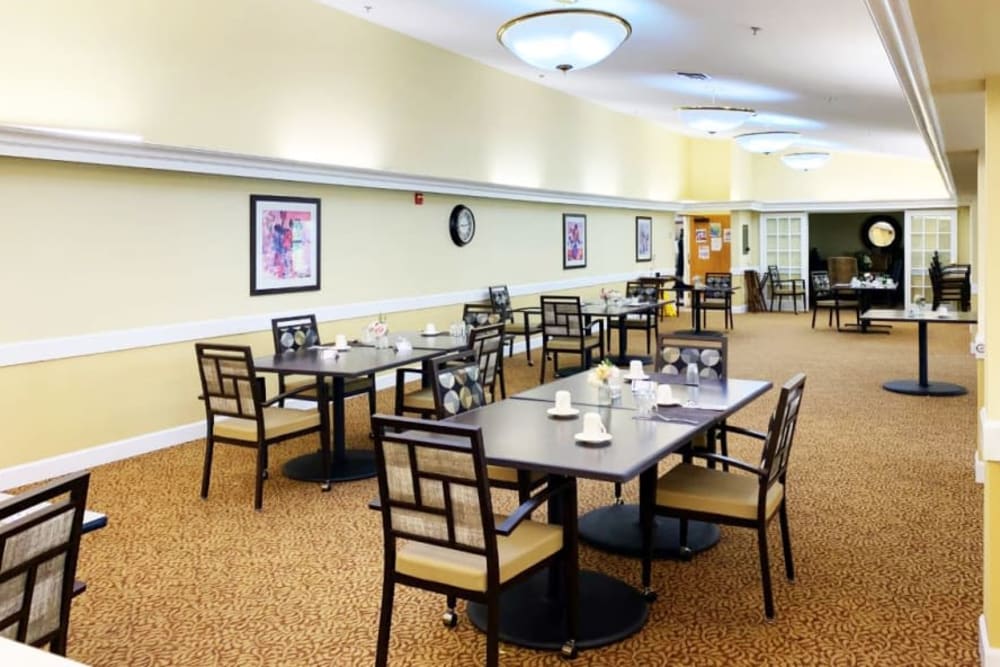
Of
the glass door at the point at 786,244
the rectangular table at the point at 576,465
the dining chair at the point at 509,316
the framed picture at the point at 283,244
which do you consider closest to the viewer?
the rectangular table at the point at 576,465

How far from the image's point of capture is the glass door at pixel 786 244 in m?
16.9

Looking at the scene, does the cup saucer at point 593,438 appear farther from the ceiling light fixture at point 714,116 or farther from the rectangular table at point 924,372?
the ceiling light fixture at point 714,116

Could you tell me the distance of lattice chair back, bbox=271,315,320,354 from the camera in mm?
5840

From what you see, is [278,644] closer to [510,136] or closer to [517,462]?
[517,462]

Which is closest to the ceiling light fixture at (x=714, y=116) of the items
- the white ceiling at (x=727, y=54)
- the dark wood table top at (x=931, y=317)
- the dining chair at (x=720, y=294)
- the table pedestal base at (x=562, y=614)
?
the white ceiling at (x=727, y=54)

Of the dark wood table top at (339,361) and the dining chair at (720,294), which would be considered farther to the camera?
the dining chair at (720,294)

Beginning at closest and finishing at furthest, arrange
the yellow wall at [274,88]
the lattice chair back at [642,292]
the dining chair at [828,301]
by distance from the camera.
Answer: the yellow wall at [274,88] → the lattice chair back at [642,292] → the dining chair at [828,301]

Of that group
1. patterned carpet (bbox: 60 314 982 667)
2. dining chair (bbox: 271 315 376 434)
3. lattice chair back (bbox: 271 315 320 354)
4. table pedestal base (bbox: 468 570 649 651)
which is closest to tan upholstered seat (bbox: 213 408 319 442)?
patterned carpet (bbox: 60 314 982 667)

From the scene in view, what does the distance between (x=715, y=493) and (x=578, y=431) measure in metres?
0.61

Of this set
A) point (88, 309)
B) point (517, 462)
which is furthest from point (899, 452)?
point (88, 309)

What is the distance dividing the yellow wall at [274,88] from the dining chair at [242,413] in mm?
2062

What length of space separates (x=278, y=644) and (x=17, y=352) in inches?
126

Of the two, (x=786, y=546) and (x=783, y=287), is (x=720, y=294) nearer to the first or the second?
(x=783, y=287)

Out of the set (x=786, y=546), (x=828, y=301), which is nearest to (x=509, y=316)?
(x=786, y=546)
